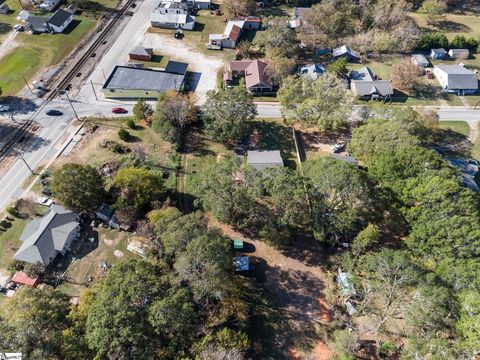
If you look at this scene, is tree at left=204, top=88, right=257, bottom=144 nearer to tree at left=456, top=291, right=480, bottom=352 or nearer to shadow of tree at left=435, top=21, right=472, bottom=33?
tree at left=456, top=291, right=480, bottom=352

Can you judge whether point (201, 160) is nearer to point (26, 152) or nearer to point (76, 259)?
point (76, 259)

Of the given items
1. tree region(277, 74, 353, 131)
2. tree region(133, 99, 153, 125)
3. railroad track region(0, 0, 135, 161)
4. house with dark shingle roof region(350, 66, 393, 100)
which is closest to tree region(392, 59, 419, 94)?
house with dark shingle roof region(350, 66, 393, 100)

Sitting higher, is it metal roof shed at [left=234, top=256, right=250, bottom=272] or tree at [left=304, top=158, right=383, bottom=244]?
tree at [left=304, top=158, right=383, bottom=244]

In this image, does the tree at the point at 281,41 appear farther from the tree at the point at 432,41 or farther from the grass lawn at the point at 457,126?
the grass lawn at the point at 457,126

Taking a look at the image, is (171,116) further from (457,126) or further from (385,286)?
(457,126)

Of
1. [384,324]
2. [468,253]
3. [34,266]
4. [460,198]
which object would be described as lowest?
[384,324]

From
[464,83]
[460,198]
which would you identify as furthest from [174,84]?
[464,83]

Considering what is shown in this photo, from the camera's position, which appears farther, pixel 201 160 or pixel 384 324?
pixel 201 160

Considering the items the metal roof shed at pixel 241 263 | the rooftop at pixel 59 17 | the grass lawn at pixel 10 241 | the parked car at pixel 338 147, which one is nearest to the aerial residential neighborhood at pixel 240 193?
the metal roof shed at pixel 241 263
